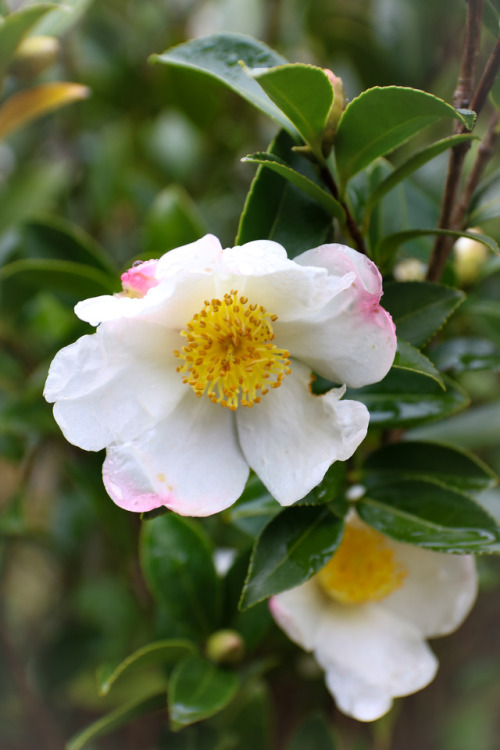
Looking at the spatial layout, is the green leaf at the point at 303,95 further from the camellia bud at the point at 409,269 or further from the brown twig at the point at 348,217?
the camellia bud at the point at 409,269

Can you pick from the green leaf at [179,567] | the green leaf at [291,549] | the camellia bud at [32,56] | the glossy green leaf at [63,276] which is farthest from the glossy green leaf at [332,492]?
the camellia bud at [32,56]

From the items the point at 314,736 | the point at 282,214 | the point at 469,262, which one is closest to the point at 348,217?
the point at 282,214

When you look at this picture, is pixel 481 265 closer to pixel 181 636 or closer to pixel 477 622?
pixel 181 636

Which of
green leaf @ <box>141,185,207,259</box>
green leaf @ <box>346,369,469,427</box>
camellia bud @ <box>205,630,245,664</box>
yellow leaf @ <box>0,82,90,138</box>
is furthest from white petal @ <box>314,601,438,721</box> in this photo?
yellow leaf @ <box>0,82,90,138</box>

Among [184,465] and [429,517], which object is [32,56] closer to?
[184,465]

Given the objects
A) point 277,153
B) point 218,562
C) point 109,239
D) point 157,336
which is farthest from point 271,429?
point 109,239

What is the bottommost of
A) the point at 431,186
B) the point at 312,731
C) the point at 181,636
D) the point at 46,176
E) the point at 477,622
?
the point at 477,622
